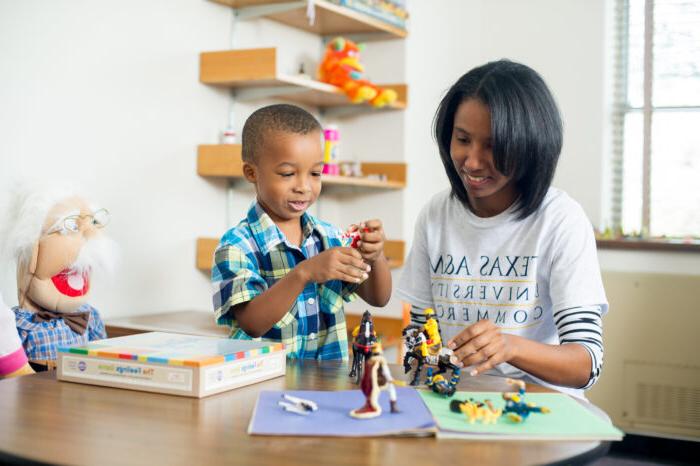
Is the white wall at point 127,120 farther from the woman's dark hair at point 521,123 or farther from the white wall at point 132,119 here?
the woman's dark hair at point 521,123

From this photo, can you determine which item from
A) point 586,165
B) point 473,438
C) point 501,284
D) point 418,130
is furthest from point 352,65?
point 473,438

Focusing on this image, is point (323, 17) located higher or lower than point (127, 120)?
higher

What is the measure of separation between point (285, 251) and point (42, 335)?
0.63 meters

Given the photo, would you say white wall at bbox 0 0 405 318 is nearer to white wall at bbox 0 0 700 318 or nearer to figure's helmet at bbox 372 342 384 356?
white wall at bbox 0 0 700 318

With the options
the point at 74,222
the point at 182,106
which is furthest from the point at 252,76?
the point at 74,222

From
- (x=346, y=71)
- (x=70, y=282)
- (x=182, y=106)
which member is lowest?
(x=70, y=282)

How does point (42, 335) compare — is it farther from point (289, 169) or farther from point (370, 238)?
point (370, 238)

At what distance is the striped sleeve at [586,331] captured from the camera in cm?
127

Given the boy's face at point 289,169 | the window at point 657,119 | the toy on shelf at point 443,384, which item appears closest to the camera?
the toy on shelf at point 443,384

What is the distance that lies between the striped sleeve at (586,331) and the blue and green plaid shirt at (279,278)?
0.43m

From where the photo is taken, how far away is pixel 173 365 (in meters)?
1.10

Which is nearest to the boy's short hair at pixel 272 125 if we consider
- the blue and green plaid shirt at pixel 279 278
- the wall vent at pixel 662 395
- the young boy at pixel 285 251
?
the young boy at pixel 285 251

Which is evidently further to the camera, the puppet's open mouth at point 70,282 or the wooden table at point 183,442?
the puppet's open mouth at point 70,282

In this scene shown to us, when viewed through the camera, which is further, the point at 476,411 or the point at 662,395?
the point at 662,395
